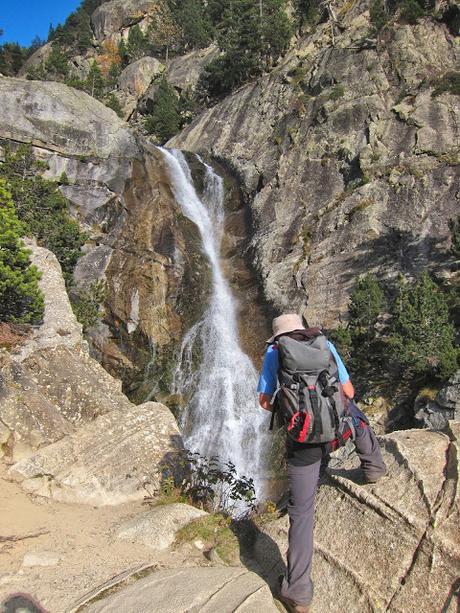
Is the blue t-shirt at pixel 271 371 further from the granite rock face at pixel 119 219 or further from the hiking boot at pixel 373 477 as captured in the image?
the granite rock face at pixel 119 219

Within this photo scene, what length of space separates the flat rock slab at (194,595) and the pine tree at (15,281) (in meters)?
8.34

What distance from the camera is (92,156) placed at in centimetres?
2761

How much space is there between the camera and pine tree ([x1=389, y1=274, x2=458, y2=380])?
13.3m

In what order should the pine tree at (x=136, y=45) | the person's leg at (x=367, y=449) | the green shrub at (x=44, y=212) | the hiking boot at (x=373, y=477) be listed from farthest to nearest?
the pine tree at (x=136, y=45)
the green shrub at (x=44, y=212)
the hiking boot at (x=373, y=477)
the person's leg at (x=367, y=449)

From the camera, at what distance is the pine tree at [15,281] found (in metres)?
10.9

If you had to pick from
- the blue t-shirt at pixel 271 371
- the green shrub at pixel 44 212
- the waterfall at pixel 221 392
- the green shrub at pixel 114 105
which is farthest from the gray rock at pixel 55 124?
the blue t-shirt at pixel 271 371

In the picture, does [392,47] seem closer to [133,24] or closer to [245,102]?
[245,102]

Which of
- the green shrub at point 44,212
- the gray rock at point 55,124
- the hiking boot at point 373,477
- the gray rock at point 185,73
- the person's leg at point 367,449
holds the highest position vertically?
the gray rock at point 185,73

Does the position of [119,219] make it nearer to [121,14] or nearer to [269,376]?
[269,376]

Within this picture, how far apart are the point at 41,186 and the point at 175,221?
6.96 metres

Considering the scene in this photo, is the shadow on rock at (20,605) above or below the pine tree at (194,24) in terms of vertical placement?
below

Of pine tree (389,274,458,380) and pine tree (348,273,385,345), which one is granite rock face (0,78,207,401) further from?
pine tree (389,274,458,380)

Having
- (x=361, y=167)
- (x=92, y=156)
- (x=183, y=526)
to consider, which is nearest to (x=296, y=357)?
(x=183, y=526)

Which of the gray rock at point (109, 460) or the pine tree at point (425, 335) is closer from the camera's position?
the gray rock at point (109, 460)
